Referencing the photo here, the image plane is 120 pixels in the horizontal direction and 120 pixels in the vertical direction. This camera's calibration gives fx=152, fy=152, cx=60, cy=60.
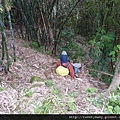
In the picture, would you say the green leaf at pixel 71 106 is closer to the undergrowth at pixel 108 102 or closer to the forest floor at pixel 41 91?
the forest floor at pixel 41 91

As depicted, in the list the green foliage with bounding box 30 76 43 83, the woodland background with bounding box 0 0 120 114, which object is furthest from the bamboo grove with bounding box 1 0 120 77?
the green foliage with bounding box 30 76 43 83

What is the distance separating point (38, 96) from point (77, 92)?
53cm

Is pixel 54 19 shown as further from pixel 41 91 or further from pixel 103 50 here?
pixel 41 91

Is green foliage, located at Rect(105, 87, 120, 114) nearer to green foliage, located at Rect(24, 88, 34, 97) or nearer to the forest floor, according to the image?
the forest floor

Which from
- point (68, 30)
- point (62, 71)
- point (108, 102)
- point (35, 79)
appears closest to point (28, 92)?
point (35, 79)

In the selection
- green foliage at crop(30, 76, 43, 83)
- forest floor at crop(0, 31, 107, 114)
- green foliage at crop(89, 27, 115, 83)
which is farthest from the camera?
green foliage at crop(89, 27, 115, 83)

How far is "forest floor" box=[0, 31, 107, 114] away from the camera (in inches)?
61.9

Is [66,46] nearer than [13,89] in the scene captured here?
No

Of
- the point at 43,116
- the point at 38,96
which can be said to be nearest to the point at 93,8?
the point at 38,96

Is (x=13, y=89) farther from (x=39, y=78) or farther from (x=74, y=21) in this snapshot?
(x=74, y=21)

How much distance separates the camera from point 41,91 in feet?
5.98

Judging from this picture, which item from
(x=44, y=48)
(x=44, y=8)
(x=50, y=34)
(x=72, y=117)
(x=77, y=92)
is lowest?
(x=72, y=117)

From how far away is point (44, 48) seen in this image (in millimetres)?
3209

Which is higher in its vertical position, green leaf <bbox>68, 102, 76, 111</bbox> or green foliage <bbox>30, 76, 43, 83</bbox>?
green foliage <bbox>30, 76, 43, 83</bbox>
